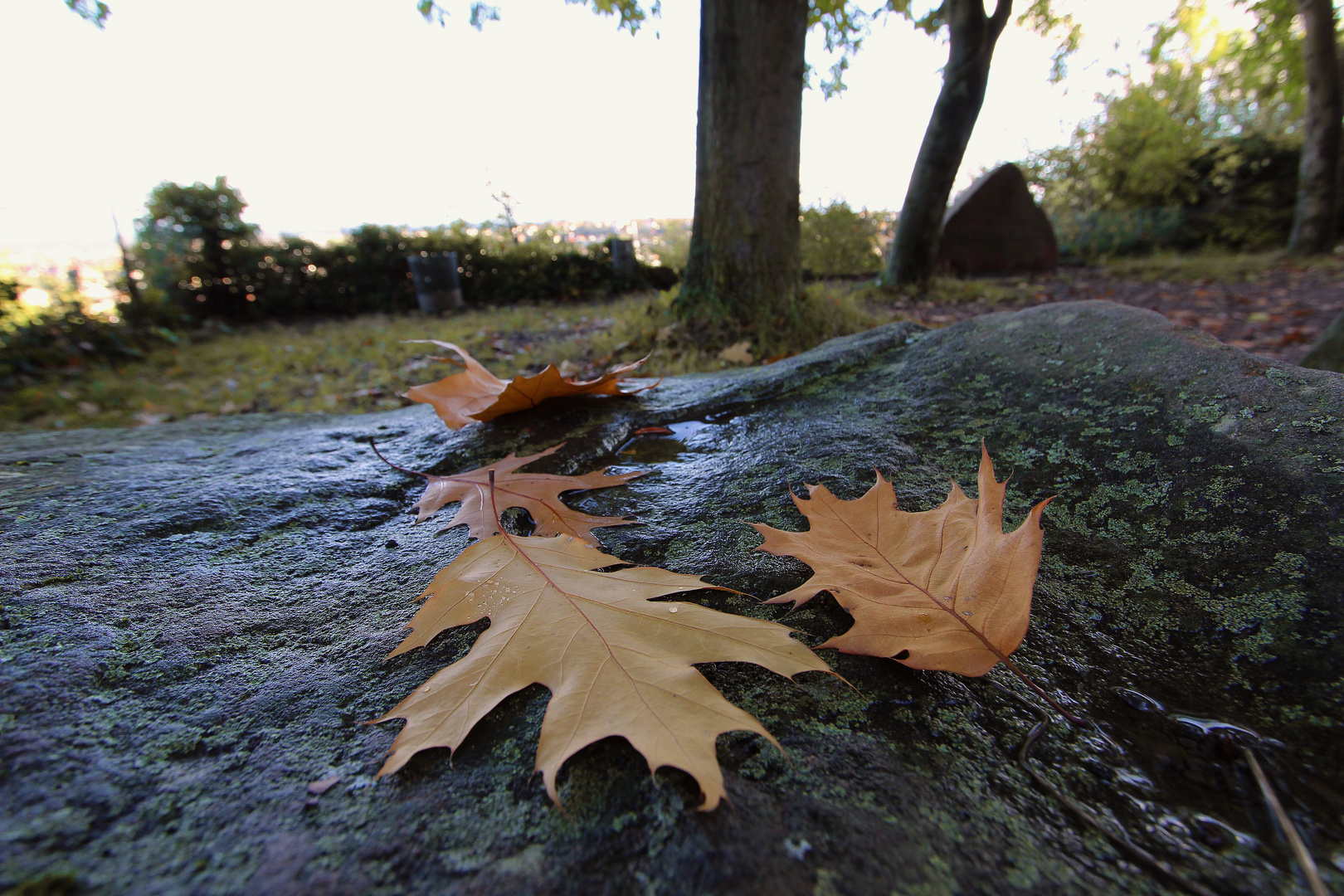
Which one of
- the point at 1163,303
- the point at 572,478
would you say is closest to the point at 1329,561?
the point at 572,478

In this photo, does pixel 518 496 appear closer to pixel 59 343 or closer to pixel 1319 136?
pixel 59 343

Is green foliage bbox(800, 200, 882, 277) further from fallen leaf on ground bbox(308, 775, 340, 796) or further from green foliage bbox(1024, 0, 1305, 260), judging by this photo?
fallen leaf on ground bbox(308, 775, 340, 796)

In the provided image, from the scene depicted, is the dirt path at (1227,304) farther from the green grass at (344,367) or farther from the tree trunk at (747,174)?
the tree trunk at (747,174)

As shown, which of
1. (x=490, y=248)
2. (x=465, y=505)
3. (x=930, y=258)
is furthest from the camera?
(x=490, y=248)

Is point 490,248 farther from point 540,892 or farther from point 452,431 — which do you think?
point 540,892

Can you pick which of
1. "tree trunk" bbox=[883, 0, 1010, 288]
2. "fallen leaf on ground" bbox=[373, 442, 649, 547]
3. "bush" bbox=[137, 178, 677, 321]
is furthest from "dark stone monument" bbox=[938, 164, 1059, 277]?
"fallen leaf on ground" bbox=[373, 442, 649, 547]

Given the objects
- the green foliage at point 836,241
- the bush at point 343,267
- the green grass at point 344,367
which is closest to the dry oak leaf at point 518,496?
the green grass at point 344,367

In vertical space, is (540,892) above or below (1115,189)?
below
